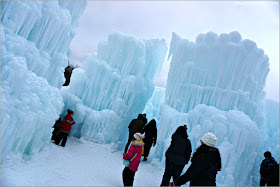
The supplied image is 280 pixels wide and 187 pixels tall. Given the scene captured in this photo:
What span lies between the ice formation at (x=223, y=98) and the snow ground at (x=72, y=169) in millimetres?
2322

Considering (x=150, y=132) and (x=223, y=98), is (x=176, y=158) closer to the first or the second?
(x=150, y=132)

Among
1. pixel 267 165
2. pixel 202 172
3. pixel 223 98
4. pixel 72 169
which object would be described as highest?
pixel 223 98

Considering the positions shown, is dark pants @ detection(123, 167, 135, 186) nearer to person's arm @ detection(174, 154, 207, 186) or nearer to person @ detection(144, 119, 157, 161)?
person's arm @ detection(174, 154, 207, 186)

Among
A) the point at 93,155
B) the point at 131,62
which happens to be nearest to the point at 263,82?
the point at 131,62

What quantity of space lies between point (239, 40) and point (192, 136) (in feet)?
17.7

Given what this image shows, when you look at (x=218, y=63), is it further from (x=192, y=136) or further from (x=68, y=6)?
(x=68, y=6)

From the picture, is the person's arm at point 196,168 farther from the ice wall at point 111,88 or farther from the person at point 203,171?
the ice wall at point 111,88

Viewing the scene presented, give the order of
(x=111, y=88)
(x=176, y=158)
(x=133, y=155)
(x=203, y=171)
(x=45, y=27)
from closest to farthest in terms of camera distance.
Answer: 1. (x=203, y=171)
2. (x=133, y=155)
3. (x=176, y=158)
4. (x=45, y=27)
5. (x=111, y=88)

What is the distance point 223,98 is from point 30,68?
8.26 metres

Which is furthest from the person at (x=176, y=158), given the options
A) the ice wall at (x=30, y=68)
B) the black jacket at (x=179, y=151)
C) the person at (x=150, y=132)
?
the ice wall at (x=30, y=68)

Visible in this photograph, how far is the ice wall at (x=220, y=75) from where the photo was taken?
9.82 meters

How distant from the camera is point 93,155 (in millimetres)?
8062

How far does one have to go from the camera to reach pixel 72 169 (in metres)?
5.79

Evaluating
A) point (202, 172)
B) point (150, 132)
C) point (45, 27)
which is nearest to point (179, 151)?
point (202, 172)
